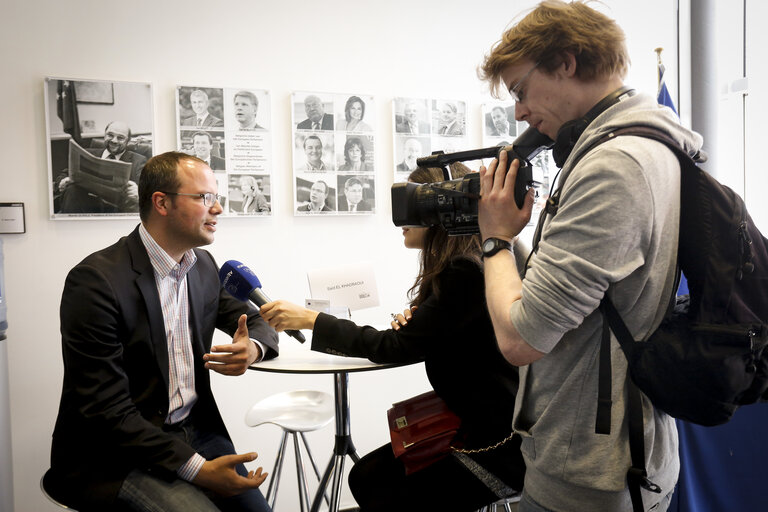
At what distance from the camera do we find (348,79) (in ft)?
10.2

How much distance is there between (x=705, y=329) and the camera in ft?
2.70

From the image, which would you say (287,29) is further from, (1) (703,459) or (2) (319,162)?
(1) (703,459)

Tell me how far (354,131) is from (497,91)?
2.00 meters

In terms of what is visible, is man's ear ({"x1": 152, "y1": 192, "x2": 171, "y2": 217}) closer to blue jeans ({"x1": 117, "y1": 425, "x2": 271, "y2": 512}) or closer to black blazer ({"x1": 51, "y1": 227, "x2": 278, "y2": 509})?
black blazer ({"x1": 51, "y1": 227, "x2": 278, "y2": 509})

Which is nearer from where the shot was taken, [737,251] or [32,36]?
[737,251]

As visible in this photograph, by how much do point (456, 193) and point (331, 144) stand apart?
78.5 inches

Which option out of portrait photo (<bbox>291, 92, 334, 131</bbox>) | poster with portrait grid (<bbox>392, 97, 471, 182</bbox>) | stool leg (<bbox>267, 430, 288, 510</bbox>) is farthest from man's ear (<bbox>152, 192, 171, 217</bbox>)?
poster with portrait grid (<bbox>392, 97, 471, 182</bbox>)

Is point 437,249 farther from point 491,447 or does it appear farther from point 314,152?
point 314,152

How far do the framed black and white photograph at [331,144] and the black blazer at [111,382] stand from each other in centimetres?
135

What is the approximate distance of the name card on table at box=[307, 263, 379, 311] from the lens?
2.28m

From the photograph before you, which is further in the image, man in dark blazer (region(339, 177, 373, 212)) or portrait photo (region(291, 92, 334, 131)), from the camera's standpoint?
man in dark blazer (region(339, 177, 373, 212))

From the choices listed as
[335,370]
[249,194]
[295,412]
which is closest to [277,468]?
[295,412]

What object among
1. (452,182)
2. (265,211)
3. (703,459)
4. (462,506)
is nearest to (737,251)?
(452,182)

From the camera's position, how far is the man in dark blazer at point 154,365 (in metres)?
1.52
